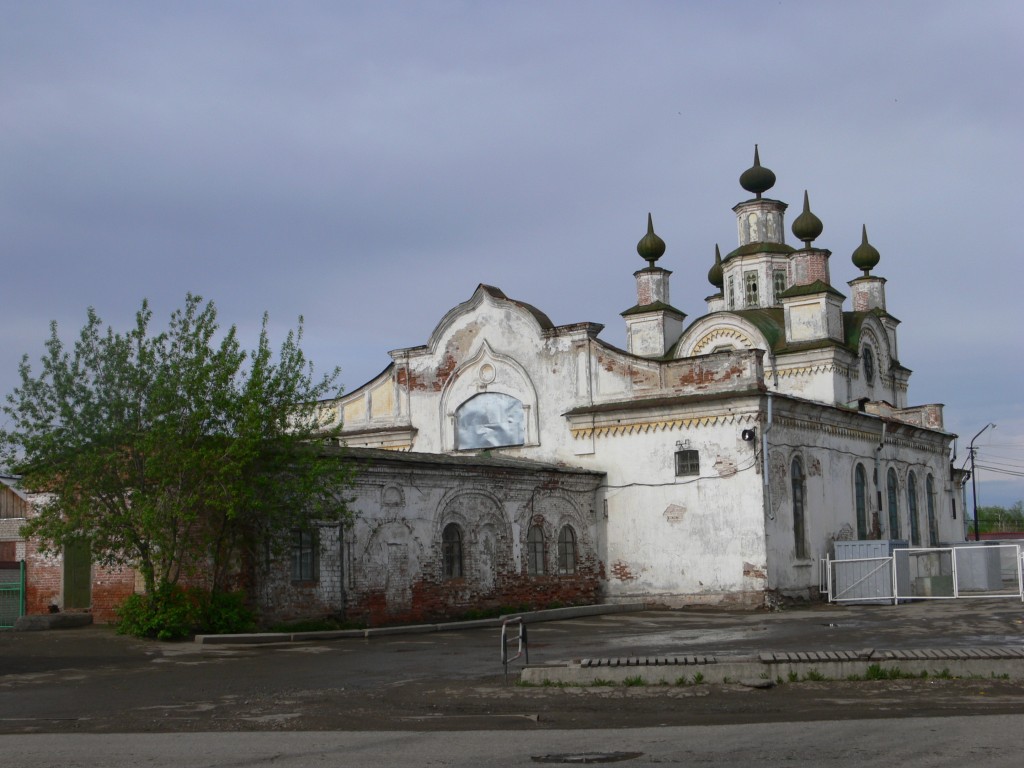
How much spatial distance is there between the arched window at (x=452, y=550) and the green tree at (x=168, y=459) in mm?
4505

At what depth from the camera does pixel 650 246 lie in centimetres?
3928

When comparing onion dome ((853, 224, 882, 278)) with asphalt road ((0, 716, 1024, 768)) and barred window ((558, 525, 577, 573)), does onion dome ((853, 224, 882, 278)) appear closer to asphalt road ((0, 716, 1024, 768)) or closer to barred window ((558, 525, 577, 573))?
barred window ((558, 525, 577, 573))

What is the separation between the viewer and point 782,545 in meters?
28.0

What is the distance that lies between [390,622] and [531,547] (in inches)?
199

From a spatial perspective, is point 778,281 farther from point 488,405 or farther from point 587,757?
point 587,757

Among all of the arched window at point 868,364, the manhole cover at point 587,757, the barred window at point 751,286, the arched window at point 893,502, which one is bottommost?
the manhole cover at point 587,757

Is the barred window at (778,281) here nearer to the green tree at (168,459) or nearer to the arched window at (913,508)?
the arched window at (913,508)

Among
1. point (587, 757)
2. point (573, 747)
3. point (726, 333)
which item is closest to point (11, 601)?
point (573, 747)

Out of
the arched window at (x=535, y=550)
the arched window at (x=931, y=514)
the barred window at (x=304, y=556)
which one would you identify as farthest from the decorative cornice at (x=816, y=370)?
the barred window at (x=304, y=556)

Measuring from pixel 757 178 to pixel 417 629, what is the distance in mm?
22734

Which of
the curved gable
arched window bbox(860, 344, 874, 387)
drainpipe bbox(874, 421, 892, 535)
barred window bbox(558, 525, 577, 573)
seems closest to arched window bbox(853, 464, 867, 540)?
drainpipe bbox(874, 421, 892, 535)

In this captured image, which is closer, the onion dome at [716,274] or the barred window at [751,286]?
the barred window at [751,286]

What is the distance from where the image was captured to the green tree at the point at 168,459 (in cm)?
2020

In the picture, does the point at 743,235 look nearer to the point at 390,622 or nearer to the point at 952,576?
the point at 952,576
